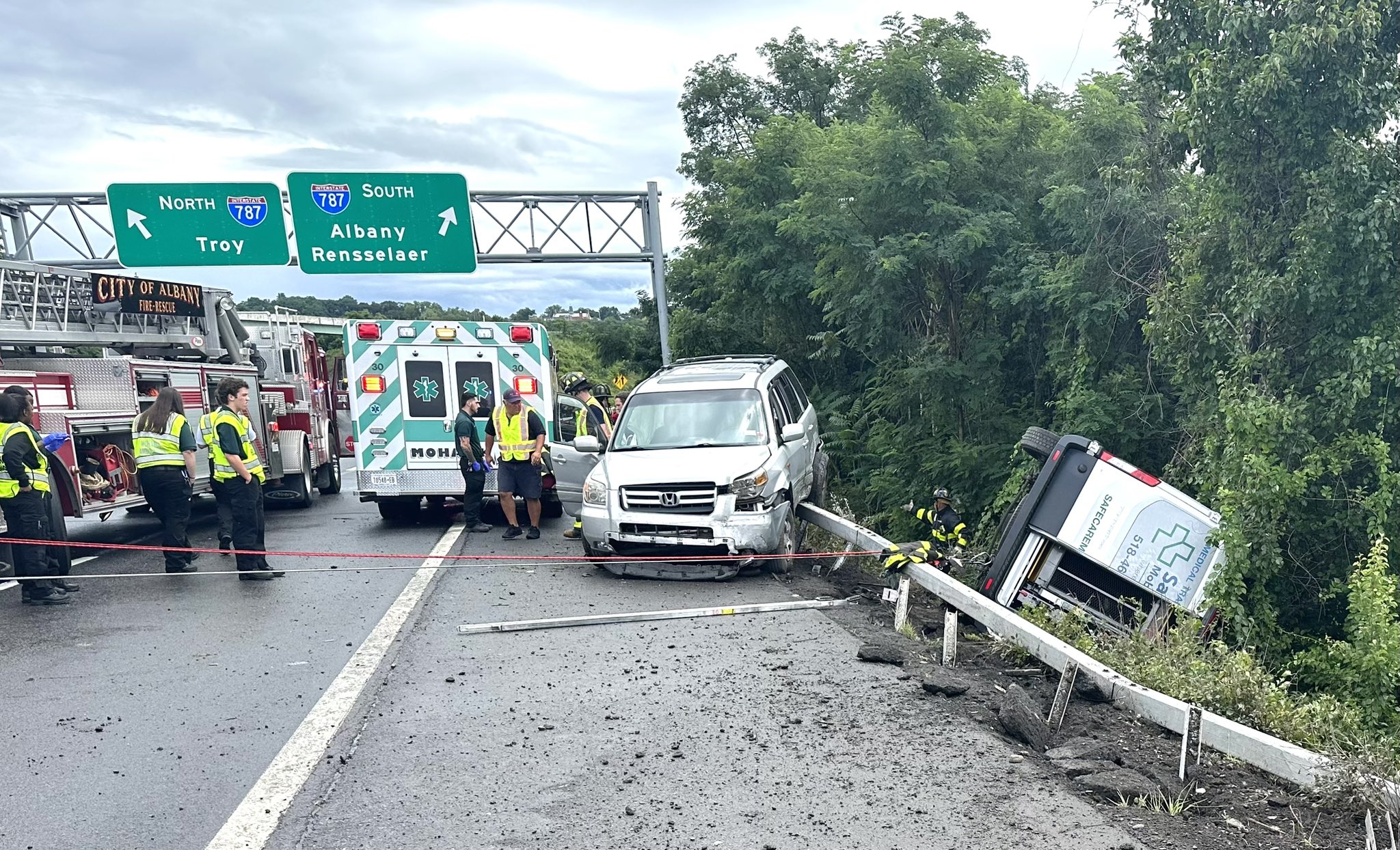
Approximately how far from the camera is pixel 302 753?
5277mm

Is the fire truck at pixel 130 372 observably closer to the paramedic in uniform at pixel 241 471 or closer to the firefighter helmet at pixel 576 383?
the paramedic in uniform at pixel 241 471

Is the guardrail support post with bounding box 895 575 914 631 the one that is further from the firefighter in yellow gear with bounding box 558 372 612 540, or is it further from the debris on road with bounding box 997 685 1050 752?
the firefighter in yellow gear with bounding box 558 372 612 540

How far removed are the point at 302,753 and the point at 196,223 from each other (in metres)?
17.5

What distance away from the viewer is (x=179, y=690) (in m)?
6.50

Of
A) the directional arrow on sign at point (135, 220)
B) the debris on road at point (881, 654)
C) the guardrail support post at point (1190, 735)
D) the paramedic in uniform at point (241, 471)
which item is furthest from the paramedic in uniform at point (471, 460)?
the directional arrow on sign at point (135, 220)

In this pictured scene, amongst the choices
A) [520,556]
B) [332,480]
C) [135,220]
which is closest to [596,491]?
[520,556]

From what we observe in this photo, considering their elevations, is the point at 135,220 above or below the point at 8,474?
above

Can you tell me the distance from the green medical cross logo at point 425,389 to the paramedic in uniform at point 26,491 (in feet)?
15.2

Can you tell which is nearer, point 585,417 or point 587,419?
point 585,417

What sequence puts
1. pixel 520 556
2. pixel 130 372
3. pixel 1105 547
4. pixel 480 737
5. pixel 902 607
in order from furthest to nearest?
1. pixel 130 372
2. pixel 520 556
3. pixel 1105 547
4. pixel 902 607
5. pixel 480 737

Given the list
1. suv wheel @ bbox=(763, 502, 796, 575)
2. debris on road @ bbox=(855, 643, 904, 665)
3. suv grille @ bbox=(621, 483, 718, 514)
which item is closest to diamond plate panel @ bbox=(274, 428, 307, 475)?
suv grille @ bbox=(621, 483, 718, 514)

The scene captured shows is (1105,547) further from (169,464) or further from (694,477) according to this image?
(169,464)

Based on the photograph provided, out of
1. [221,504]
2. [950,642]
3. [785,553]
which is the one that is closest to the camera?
[950,642]

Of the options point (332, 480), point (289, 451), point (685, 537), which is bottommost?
point (685, 537)
